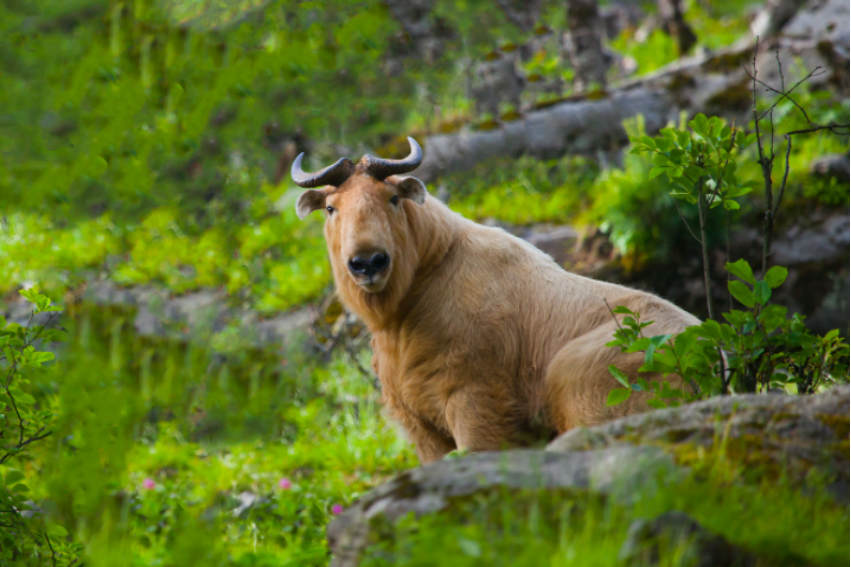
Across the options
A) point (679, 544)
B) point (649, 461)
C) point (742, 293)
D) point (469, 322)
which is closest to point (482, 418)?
point (469, 322)

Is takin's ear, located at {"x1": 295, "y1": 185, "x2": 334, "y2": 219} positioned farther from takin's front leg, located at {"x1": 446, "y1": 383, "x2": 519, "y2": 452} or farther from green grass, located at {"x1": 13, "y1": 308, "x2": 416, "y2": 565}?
green grass, located at {"x1": 13, "y1": 308, "x2": 416, "y2": 565}

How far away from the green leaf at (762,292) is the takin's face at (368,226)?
2147mm

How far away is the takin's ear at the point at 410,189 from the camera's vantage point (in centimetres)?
470

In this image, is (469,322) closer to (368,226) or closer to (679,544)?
(368,226)

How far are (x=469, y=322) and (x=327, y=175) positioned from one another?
1.39 metres

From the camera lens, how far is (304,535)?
548 cm

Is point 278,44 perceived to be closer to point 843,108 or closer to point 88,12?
point 88,12

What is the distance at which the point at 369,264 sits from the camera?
14.0 feet

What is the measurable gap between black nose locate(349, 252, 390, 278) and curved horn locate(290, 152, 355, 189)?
75 cm

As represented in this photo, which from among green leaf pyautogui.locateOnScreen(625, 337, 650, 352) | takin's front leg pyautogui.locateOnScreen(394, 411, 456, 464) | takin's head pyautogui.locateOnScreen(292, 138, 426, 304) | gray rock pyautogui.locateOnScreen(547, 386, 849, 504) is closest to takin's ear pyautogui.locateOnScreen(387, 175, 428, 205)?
takin's head pyautogui.locateOnScreen(292, 138, 426, 304)

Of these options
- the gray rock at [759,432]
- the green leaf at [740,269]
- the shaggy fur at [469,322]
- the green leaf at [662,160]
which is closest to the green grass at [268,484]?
the gray rock at [759,432]

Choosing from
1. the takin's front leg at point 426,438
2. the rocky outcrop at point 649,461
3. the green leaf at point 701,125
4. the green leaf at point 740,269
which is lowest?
the rocky outcrop at point 649,461

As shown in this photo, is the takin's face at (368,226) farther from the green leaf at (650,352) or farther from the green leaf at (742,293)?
the green leaf at (742,293)

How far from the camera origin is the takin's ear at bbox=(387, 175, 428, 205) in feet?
15.4
